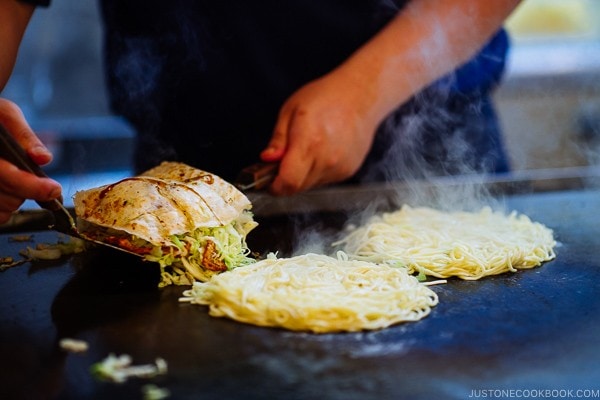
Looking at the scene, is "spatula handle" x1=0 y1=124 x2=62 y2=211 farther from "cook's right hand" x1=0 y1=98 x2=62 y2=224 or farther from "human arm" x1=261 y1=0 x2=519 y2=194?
"human arm" x1=261 y1=0 x2=519 y2=194

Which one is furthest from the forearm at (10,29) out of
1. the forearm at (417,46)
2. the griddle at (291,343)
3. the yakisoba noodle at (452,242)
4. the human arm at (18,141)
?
the yakisoba noodle at (452,242)

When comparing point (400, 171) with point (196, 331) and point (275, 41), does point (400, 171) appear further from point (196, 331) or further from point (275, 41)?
point (196, 331)

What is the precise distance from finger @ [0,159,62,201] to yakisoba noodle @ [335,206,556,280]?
4.34 feet

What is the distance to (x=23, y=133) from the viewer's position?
308cm

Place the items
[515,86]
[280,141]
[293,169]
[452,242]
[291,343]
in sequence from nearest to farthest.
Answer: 1. [291,343]
2. [452,242]
3. [293,169]
4. [280,141]
5. [515,86]

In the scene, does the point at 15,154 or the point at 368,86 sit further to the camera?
the point at 368,86

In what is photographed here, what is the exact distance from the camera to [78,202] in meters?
3.06

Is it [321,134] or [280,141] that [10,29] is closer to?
[280,141]

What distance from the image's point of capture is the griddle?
2041mm

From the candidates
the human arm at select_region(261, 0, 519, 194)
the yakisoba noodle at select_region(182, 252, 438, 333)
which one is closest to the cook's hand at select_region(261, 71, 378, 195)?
the human arm at select_region(261, 0, 519, 194)

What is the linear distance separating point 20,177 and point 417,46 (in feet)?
7.72

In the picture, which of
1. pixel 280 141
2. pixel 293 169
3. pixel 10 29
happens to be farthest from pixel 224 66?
pixel 10 29

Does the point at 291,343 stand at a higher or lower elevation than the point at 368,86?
lower

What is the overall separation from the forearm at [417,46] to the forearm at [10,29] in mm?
1691
